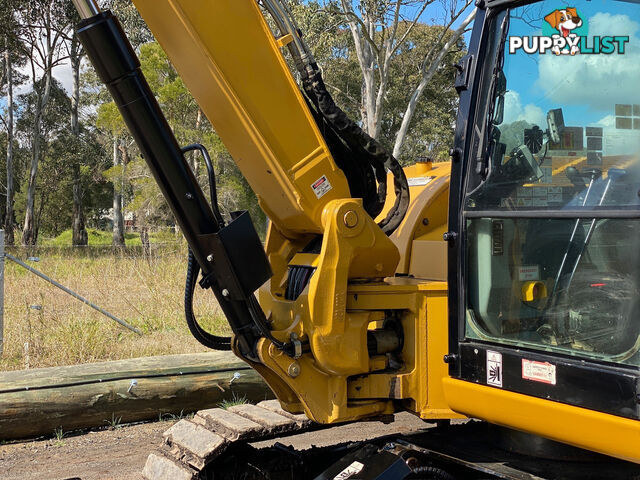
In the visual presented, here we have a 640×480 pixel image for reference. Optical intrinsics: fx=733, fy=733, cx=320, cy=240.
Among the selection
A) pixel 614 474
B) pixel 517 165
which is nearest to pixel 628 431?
pixel 614 474

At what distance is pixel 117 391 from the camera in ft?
19.1

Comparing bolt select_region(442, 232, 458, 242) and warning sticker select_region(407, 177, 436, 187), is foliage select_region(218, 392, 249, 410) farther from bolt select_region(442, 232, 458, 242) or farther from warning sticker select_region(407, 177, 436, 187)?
bolt select_region(442, 232, 458, 242)

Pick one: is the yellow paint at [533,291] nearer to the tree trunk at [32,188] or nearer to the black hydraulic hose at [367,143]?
the black hydraulic hose at [367,143]

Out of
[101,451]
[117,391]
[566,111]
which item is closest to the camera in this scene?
[566,111]

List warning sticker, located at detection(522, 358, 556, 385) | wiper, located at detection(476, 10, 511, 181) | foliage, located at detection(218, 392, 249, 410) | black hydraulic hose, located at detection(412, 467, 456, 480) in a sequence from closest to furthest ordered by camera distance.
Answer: warning sticker, located at detection(522, 358, 556, 385) → wiper, located at detection(476, 10, 511, 181) → black hydraulic hose, located at detection(412, 467, 456, 480) → foliage, located at detection(218, 392, 249, 410)

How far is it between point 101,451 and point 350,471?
295 cm

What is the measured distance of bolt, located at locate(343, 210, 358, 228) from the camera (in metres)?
3.28

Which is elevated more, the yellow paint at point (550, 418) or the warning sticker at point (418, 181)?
the warning sticker at point (418, 181)

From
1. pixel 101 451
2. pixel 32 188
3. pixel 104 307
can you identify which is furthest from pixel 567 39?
pixel 32 188

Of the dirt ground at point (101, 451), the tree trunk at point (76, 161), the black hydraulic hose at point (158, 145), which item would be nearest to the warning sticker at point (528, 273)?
the black hydraulic hose at point (158, 145)

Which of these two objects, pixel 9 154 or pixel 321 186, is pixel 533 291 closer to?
pixel 321 186

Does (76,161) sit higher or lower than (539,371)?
lower

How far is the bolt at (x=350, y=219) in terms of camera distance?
3275mm

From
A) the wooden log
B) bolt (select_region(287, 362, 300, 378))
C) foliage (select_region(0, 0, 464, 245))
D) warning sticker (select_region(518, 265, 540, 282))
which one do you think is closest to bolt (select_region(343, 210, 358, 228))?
bolt (select_region(287, 362, 300, 378))
